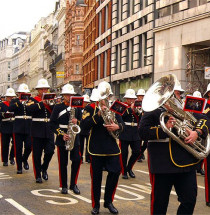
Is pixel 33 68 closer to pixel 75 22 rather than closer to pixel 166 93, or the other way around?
pixel 75 22

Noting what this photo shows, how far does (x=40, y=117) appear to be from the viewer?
34.9ft

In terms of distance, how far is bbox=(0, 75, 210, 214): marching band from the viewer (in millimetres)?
5543

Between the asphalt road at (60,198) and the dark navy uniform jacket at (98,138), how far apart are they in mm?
911

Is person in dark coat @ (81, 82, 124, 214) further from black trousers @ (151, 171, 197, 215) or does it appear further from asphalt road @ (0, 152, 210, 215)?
black trousers @ (151, 171, 197, 215)

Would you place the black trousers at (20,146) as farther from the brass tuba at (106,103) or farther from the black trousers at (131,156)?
the brass tuba at (106,103)

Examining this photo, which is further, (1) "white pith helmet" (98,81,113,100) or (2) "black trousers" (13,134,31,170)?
(2) "black trousers" (13,134,31,170)

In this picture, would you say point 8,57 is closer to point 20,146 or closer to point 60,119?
point 20,146

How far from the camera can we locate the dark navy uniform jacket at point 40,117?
1038cm

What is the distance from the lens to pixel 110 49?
137ft

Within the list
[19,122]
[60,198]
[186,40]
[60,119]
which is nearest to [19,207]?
[60,198]

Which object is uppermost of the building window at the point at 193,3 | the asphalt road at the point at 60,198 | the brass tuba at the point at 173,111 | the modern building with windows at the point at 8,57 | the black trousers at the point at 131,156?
the modern building with windows at the point at 8,57

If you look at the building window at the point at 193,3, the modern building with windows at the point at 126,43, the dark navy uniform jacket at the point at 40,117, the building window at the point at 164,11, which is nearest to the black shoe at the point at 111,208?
the dark navy uniform jacket at the point at 40,117

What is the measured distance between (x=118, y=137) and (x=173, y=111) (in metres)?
2.55

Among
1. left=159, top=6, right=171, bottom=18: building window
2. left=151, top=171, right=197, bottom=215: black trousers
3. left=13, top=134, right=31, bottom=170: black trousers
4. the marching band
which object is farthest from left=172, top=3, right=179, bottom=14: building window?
left=151, top=171, right=197, bottom=215: black trousers
